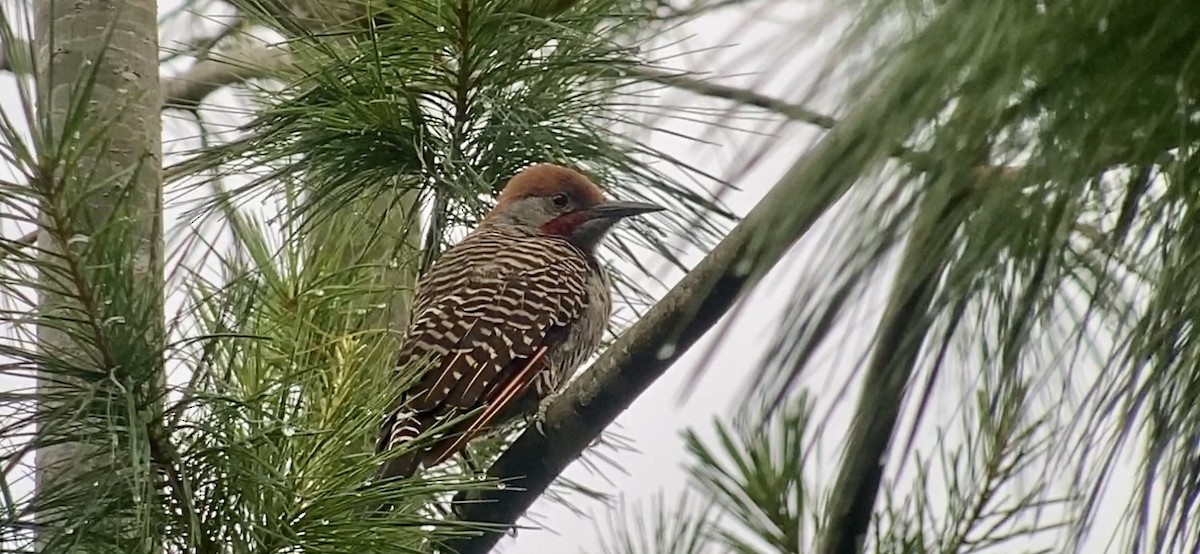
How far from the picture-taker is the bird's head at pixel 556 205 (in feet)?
5.64

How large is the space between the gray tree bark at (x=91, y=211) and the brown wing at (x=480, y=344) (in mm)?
414

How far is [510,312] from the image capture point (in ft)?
5.06

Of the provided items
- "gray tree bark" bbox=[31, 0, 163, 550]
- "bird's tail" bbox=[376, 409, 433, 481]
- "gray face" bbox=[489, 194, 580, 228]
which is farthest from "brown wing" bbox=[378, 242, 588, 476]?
"gray tree bark" bbox=[31, 0, 163, 550]

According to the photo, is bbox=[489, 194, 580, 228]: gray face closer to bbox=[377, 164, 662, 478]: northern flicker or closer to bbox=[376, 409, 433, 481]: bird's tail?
bbox=[377, 164, 662, 478]: northern flicker

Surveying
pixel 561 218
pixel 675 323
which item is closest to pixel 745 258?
pixel 675 323

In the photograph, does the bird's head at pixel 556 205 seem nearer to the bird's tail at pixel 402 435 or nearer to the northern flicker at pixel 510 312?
the northern flicker at pixel 510 312

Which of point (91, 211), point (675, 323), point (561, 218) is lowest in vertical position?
point (91, 211)

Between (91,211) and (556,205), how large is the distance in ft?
3.41

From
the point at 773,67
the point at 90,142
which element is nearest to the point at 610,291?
the point at 90,142

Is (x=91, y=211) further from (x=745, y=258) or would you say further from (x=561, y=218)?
(x=561, y=218)

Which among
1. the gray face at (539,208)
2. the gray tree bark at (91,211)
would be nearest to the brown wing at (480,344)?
the gray face at (539,208)

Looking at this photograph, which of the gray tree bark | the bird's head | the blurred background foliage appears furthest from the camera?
the bird's head

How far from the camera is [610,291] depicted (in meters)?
1.66

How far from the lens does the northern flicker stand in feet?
4.57
